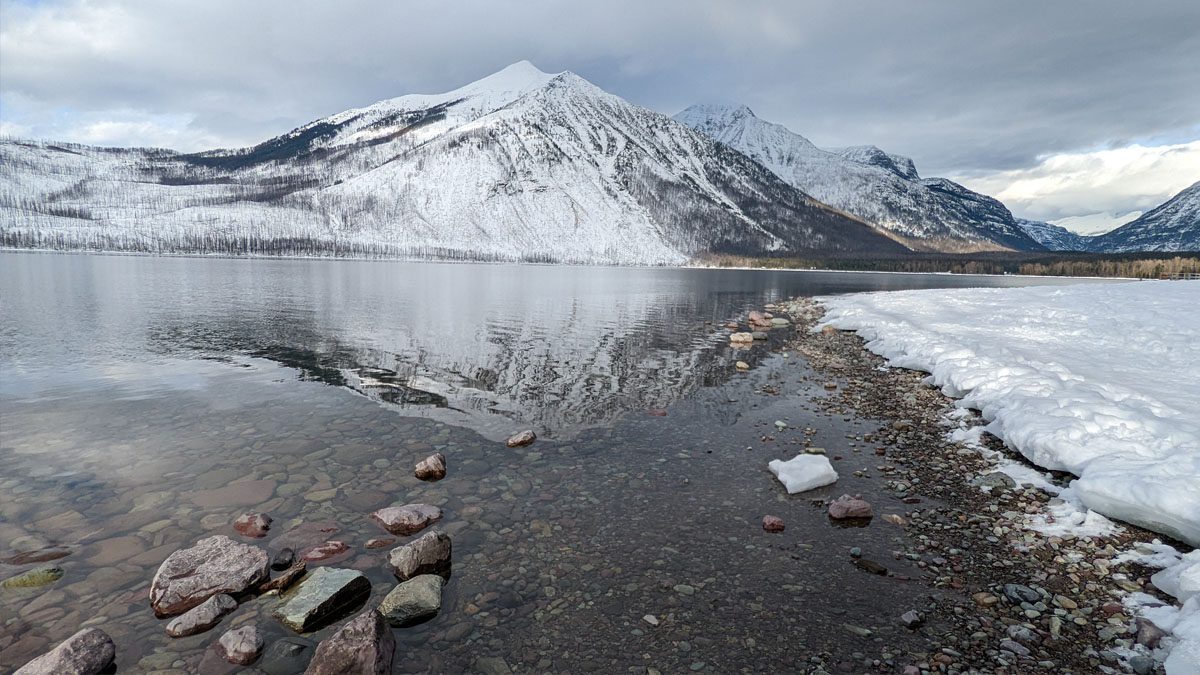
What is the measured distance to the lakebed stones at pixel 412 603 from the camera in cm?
796

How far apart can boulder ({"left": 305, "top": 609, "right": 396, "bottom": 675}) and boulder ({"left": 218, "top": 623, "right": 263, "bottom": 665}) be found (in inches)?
36.0

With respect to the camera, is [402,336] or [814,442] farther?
[402,336]

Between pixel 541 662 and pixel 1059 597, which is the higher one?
pixel 1059 597

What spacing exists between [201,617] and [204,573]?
44.4 inches

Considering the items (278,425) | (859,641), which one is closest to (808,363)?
(859,641)

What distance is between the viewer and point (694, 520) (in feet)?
36.5

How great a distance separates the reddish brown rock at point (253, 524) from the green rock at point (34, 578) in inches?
99.6

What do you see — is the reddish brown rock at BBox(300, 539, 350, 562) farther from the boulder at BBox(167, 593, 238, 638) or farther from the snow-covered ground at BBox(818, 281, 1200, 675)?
the snow-covered ground at BBox(818, 281, 1200, 675)

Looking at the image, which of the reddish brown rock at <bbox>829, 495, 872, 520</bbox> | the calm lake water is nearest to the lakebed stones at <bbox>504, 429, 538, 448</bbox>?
the calm lake water

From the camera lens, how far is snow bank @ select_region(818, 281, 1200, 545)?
992 centimetres

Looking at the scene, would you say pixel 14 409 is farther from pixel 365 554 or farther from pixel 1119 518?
pixel 1119 518

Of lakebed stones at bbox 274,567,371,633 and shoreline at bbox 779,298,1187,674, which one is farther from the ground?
shoreline at bbox 779,298,1187,674

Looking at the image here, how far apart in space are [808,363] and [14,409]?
33.4 metres

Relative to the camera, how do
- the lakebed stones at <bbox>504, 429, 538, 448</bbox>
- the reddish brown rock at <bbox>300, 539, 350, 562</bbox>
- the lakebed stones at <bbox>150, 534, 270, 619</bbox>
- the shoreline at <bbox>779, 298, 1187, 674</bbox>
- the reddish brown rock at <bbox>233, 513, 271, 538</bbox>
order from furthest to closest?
the lakebed stones at <bbox>504, 429, 538, 448</bbox>
the reddish brown rock at <bbox>233, 513, 271, 538</bbox>
the reddish brown rock at <bbox>300, 539, 350, 562</bbox>
the lakebed stones at <bbox>150, 534, 270, 619</bbox>
the shoreline at <bbox>779, 298, 1187, 674</bbox>
